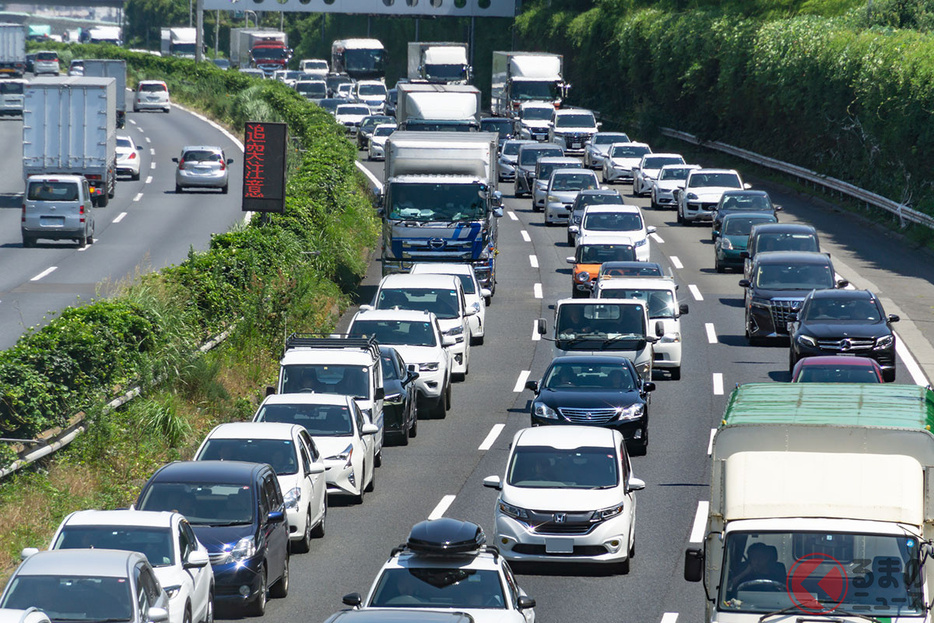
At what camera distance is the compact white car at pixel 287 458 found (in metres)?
18.6

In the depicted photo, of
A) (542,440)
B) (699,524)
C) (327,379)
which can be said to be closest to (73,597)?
(542,440)

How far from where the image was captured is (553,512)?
59.1 ft

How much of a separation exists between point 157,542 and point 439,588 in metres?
2.84

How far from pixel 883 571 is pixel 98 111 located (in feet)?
150

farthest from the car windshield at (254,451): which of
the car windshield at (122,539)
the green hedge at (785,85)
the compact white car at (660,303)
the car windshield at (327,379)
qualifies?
the green hedge at (785,85)

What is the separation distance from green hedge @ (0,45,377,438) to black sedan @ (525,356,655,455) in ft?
20.0

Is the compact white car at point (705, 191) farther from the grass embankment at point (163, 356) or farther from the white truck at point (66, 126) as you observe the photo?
the white truck at point (66, 126)

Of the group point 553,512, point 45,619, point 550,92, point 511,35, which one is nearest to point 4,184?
point 550,92

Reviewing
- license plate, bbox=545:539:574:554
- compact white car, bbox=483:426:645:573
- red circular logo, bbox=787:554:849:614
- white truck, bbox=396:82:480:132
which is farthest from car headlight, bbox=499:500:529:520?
white truck, bbox=396:82:480:132

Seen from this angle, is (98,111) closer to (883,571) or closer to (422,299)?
(422,299)

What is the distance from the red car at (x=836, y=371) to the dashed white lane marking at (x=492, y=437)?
16.5 feet

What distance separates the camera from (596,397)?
24.2 metres

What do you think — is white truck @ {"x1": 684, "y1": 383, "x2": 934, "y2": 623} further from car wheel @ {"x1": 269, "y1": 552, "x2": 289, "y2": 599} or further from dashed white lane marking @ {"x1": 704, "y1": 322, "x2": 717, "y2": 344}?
dashed white lane marking @ {"x1": 704, "y1": 322, "x2": 717, "y2": 344}

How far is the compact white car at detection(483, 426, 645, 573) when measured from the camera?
17.9 meters
